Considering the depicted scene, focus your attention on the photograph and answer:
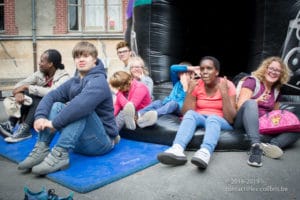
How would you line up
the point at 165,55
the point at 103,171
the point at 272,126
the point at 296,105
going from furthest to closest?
the point at 165,55 < the point at 296,105 < the point at 272,126 < the point at 103,171

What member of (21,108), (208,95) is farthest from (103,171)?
(21,108)

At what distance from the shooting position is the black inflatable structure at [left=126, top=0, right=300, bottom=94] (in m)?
4.70

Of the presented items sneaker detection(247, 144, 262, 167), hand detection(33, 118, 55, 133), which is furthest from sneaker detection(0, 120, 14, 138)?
sneaker detection(247, 144, 262, 167)

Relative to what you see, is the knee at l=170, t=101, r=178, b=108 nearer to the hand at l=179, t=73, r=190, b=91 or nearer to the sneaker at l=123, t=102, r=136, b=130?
the hand at l=179, t=73, r=190, b=91

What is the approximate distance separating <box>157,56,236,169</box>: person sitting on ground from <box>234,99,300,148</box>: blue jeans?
0.10 m

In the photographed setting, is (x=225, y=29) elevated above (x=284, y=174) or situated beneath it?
elevated above

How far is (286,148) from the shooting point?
375cm

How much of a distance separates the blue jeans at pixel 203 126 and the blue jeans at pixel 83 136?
66cm

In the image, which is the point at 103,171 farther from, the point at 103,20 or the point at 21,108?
the point at 103,20

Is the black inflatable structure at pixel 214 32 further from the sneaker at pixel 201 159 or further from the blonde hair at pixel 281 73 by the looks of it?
the sneaker at pixel 201 159

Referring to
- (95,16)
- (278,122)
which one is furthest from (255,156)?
(95,16)

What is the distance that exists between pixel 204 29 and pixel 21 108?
13.8 feet

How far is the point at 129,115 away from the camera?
12.7 ft

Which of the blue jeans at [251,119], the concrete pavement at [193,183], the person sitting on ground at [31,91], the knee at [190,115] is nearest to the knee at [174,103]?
the knee at [190,115]
